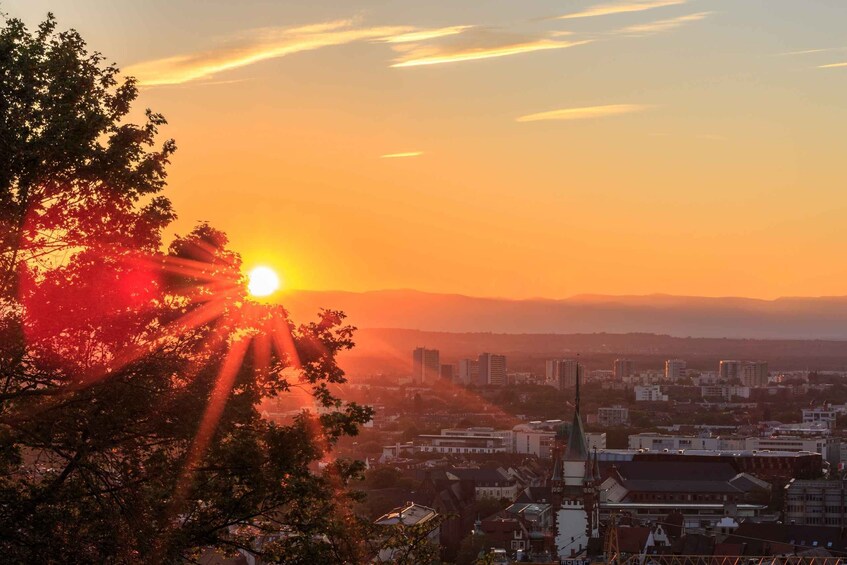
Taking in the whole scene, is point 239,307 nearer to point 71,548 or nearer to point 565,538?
point 71,548

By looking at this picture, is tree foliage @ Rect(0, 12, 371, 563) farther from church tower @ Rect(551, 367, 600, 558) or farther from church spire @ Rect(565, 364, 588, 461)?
church spire @ Rect(565, 364, 588, 461)

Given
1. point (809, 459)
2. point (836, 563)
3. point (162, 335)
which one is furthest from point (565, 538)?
point (162, 335)

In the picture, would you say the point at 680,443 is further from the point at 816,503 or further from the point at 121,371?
the point at 121,371

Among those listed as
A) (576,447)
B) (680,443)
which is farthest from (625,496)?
(680,443)

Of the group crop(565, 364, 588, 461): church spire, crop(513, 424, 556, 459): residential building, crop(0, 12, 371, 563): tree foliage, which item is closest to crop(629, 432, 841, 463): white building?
crop(513, 424, 556, 459): residential building

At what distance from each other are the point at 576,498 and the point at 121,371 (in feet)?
229

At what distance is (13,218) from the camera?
2105 cm

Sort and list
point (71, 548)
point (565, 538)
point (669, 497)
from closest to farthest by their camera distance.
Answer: point (71, 548) < point (565, 538) < point (669, 497)

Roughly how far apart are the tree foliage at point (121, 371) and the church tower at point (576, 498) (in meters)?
63.3

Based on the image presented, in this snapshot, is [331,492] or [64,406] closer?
[64,406]

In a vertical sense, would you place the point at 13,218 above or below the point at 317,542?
above

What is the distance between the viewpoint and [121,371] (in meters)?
20.8

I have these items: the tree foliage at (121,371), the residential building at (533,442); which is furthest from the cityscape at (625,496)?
the tree foliage at (121,371)

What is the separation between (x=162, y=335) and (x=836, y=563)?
49.6 metres
